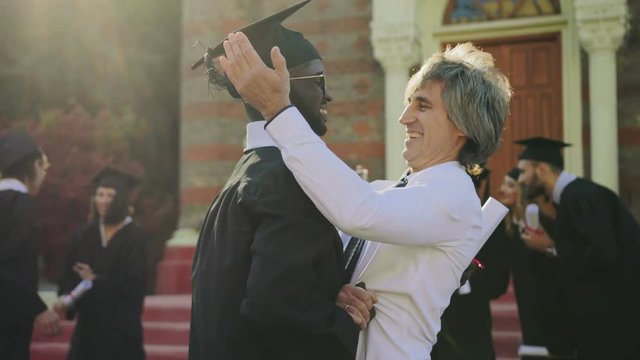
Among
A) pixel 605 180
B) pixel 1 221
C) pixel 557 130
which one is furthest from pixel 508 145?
pixel 1 221

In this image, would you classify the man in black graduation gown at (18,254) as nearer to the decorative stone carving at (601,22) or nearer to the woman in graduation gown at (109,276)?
the woman in graduation gown at (109,276)

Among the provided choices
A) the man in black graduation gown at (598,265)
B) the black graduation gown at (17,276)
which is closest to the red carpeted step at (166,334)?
the black graduation gown at (17,276)

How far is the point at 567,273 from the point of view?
17.2 ft

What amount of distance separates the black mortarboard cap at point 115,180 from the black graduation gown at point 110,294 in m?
0.36

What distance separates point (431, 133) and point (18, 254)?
3.36 meters

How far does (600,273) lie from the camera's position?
5039mm

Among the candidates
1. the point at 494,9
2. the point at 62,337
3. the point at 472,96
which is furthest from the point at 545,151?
the point at 62,337

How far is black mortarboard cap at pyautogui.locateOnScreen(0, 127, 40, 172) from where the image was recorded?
458 centimetres

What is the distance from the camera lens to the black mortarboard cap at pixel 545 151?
555 cm

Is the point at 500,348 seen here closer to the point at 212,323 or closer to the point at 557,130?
the point at 557,130

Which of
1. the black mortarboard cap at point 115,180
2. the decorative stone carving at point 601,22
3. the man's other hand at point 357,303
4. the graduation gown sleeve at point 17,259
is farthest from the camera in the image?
the decorative stone carving at point 601,22

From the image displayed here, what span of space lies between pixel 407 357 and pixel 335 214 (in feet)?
1.70

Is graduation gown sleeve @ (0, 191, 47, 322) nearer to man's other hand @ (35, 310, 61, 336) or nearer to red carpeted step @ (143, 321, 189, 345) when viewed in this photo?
man's other hand @ (35, 310, 61, 336)

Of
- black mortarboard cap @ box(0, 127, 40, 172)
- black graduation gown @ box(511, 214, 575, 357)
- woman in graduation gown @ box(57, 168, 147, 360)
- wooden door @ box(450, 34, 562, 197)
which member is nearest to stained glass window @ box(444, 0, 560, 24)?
wooden door @ box(450, 34, 562, 197)
